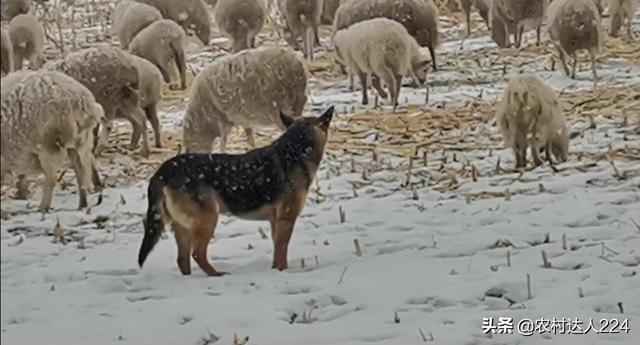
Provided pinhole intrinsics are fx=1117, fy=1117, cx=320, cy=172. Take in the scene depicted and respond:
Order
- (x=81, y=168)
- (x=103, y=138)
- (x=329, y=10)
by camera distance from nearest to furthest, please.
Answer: (x=81, y=168), (x=103, y=138), (x=329, y=10)

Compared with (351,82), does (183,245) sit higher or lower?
higher

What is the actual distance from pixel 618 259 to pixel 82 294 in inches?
43.5

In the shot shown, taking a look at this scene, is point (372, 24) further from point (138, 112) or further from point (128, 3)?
point (138, 112)

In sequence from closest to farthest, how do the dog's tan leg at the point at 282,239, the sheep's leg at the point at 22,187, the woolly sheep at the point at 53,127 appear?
the sheep's leg at the point at 22,187 < the woolly sheep at the point at 53,127 < the dog's tan leg at the point at 282,239

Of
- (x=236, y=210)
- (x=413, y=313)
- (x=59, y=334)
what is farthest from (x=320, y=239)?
(x=59, y=334)

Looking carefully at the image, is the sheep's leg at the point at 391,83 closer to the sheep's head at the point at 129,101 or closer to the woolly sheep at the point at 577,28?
the woolly sheep at the point at 577,28

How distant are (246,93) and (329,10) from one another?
2.54m

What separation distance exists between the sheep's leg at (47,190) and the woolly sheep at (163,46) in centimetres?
181

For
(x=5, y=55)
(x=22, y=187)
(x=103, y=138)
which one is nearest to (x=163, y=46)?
(x=103, y=138)

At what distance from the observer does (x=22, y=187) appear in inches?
62.4

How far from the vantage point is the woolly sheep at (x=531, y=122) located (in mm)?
3258

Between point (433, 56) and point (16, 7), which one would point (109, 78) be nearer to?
point (16, 7)

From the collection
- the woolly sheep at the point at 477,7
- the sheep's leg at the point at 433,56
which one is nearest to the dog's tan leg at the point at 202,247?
the sheep's leg at the point at 433,56

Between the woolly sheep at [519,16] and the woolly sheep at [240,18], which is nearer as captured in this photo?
the woolly sheep at [240,18]
